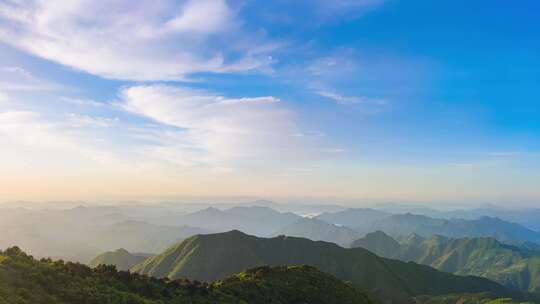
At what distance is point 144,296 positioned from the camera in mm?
43844

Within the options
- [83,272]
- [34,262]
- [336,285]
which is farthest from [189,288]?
[336,285]

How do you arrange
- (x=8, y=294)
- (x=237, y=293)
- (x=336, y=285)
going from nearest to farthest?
(x=8, y=294)
(x=237, y=293)
(x=336, y=285)

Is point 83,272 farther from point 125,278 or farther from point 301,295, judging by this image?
point 301,295

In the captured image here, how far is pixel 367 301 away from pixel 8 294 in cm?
8089

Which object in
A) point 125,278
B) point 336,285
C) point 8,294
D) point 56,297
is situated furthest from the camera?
point 336,285

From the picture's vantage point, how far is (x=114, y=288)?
4112cm

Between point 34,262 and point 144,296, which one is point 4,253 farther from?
point 144,296

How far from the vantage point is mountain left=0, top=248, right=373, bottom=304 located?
3288 centimetres

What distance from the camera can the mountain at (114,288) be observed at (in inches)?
1294

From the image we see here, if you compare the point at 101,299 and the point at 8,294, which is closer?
the point at 8,294

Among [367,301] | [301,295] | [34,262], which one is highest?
[34,262]

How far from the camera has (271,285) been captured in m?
73.5

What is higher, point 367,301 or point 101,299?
point 101,299

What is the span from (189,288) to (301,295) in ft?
98.2
